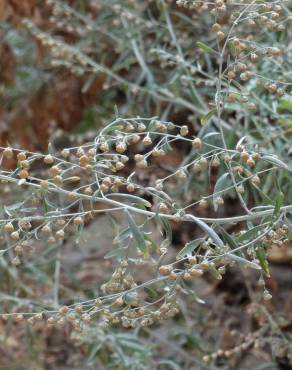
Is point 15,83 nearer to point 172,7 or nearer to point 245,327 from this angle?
point 172,7

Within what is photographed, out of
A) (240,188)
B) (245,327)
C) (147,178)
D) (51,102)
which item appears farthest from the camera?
(51,102)

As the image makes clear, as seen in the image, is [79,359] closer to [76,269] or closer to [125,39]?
[76,269]

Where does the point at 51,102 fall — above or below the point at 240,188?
below

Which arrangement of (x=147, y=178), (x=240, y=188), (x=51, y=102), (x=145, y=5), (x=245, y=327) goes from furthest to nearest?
(x=51, y=102) < (x=245, y=327) < (x=145, y=5) < (x=147, y=178) < (x=240, y=188)

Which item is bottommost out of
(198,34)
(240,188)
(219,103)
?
(198,34)

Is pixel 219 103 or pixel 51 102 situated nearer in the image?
pixel 219 103

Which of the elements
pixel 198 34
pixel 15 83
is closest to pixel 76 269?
pixel 15 83
